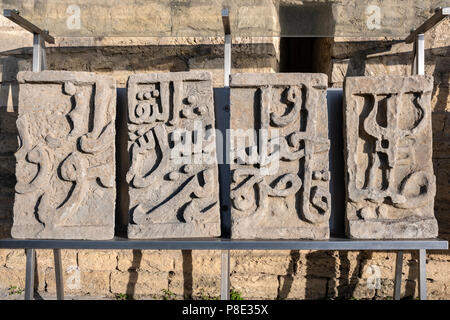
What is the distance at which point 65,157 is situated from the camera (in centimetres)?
257

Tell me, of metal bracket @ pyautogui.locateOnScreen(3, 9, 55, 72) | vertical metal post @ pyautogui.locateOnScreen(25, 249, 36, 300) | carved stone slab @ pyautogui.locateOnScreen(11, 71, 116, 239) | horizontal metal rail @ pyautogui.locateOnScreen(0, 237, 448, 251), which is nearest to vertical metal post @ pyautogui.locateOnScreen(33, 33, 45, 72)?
metal bracket @ pyautogui.locateOnScreen(3, 9, 55, 72)

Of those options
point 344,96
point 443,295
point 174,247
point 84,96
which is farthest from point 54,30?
point 443,295

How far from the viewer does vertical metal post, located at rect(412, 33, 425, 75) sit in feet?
8.95

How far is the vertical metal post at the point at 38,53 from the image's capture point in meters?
2.84

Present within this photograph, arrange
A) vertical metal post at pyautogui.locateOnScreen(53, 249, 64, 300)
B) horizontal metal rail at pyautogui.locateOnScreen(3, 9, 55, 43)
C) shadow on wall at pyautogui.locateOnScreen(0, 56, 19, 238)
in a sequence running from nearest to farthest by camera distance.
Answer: horizontal metal rail at pyautogui.locateOnScreen(3, 9, 55, 43), vertical metal post at pyautogui.locateOnScreen(53, 249, 64, 300), shadow on wall at pyautogui.locateOnScreen(0, 56, 19, 238)

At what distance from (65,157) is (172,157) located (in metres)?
0.60

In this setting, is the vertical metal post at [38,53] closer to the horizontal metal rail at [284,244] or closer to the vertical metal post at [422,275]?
the horizontal metal rail at [284,244]

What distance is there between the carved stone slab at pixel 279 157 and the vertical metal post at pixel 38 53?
1.25 metres

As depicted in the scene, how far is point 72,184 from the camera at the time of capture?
2.55 metres

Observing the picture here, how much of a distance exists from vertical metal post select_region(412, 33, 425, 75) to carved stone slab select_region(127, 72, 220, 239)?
124 centimetres

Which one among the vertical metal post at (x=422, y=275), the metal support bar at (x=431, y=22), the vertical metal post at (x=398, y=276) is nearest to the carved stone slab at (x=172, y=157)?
the vertical metal post at (x=422, y=275)

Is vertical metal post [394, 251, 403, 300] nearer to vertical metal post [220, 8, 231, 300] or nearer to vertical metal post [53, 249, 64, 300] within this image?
vertical metal post [220, 8, 231, 300]

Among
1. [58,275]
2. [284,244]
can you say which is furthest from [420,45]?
[58,275]

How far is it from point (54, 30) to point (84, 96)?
0.63 meters
